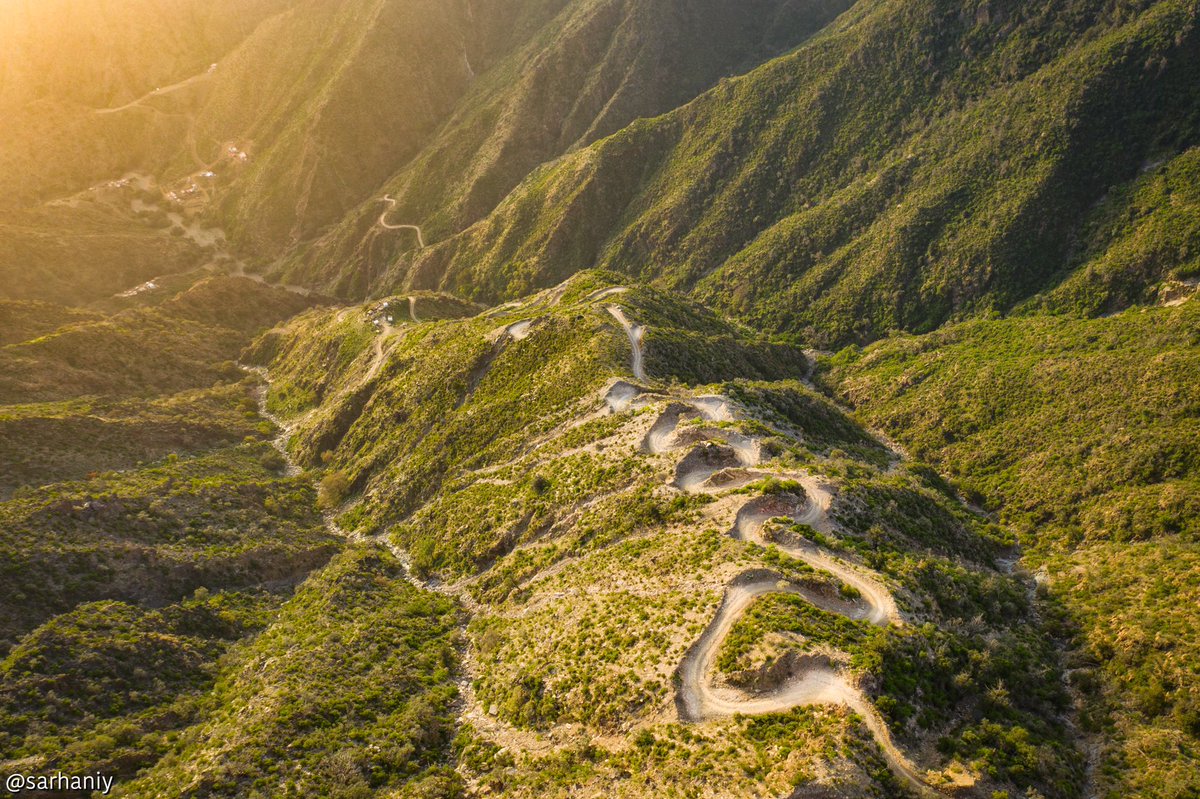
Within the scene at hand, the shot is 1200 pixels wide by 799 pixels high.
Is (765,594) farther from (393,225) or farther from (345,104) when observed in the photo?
(345,104)

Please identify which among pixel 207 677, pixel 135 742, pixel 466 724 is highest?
pixel 207 677

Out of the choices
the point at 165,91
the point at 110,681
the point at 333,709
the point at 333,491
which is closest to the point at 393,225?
the point at 165,91

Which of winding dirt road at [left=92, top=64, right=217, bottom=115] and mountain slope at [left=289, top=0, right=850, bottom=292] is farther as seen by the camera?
winding dirt road at [left=92, top=64, right=217, bottom=115]

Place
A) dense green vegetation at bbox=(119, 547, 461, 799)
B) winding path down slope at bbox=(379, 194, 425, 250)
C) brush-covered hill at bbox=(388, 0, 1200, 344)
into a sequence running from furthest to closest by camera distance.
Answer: winding path down slope at bbox=(379, 194, 425, 250), brush-covered hill at bbox=(388, 0, 1200, 344), dense green vegetation at bbox=(119, 547, 461, 799)

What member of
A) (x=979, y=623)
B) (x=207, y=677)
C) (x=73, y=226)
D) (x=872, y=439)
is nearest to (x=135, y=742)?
(x=207, y=677)

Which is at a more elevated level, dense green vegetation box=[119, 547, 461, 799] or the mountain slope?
the mountain slope

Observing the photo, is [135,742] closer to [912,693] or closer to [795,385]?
[912,693]

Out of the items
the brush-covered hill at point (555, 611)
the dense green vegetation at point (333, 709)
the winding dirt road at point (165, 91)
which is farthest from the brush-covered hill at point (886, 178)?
the winding dirt road at point (165, 91)

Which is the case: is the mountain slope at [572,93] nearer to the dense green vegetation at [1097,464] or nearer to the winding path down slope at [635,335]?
the winding path down slope at [635,335]

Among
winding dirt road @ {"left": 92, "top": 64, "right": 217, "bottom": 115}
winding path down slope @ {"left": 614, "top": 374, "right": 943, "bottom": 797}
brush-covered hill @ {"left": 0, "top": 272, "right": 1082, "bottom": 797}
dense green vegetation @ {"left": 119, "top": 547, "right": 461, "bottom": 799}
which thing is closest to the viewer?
winding path down slope @ {"left": 614, "top": 374, "right": 943, "bottom": 797}

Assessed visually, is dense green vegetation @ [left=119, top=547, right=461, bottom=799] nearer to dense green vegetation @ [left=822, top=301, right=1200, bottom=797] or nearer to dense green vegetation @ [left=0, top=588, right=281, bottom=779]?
dense green vegetation @ [left=0, top=588, right=281, bottom=779]

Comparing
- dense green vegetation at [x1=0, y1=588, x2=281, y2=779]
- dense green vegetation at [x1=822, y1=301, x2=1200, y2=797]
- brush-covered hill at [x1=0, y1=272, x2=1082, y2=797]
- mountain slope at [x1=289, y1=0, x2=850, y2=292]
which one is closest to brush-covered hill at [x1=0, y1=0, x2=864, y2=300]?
mountain slope at [x1=289, y1=0, x2=850, y2=292]
